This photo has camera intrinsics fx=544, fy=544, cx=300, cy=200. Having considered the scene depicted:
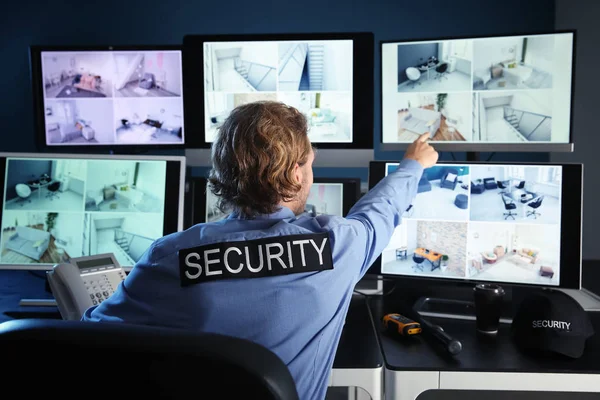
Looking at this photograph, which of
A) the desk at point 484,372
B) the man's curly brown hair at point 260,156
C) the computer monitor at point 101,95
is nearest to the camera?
the man's curly brown hair at point 260,156

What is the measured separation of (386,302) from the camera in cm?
154

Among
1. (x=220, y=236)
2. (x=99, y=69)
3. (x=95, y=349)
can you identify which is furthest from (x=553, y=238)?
(x=99, y=69)

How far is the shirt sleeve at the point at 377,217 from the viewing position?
91cm

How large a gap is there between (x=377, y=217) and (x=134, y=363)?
58cm

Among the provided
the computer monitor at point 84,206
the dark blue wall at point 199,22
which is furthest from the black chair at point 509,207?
the dark blue wall at point 199,22

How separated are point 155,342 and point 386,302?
3.58 feet

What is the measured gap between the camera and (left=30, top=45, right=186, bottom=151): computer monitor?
171cm

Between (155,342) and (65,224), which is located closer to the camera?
(155,342)

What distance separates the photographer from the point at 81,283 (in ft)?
4.15

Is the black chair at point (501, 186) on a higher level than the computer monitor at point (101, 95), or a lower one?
lower

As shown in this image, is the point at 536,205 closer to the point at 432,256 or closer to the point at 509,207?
the point at 509,207

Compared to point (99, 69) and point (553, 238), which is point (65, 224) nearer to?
point (99, 69)

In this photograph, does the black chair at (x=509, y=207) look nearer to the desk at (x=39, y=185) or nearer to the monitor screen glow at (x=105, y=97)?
the monitor screen glow at (x=105, y=97)

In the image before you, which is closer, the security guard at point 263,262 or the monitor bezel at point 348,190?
the security guard at point 263,262
